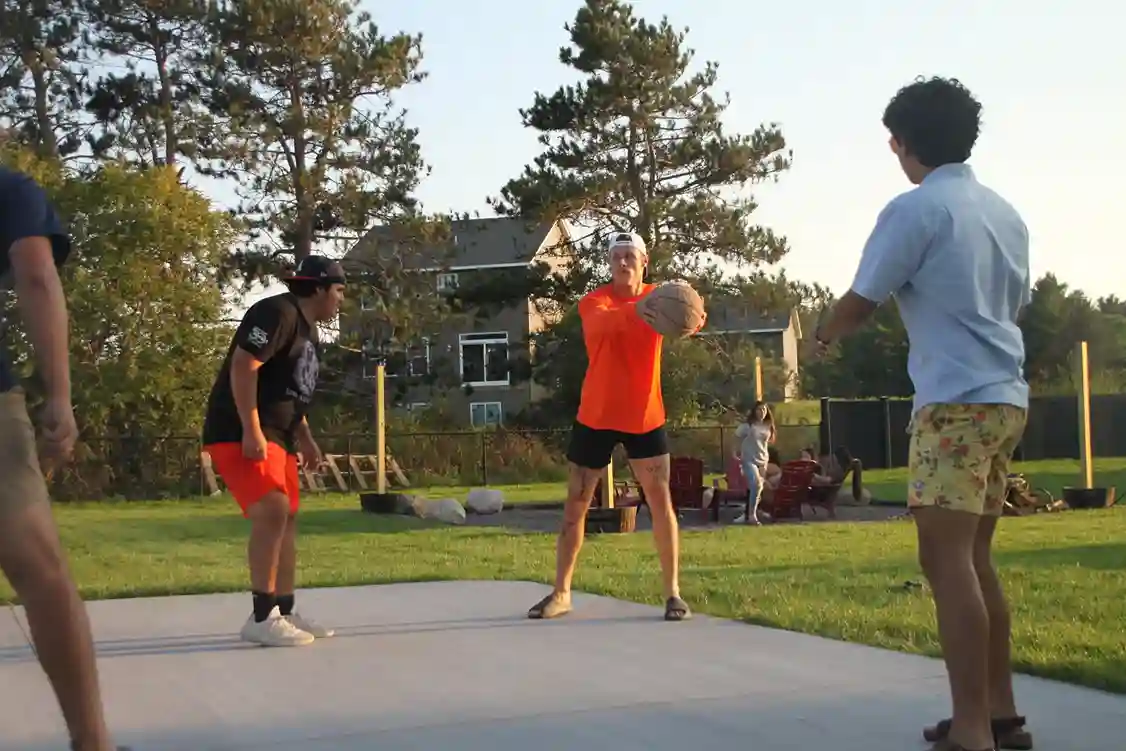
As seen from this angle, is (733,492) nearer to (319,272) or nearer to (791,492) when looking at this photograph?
(791,492)

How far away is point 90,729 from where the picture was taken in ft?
10.6

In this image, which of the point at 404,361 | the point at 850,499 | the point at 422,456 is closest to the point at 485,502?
the point at 850,499

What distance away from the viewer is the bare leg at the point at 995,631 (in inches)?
152

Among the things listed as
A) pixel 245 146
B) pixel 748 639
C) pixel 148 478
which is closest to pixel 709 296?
pixel 245 146

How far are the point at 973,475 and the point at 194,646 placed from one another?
3.51 meters

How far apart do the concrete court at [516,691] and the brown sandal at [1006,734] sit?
62 mm

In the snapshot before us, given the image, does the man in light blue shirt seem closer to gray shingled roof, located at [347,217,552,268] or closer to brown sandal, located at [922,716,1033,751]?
brown sandal, located at [922,716,1033,751]

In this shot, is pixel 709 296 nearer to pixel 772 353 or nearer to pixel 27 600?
pixel 772 353

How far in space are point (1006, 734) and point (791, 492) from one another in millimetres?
12845

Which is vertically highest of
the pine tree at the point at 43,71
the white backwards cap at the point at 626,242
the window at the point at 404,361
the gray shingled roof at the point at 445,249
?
the pine tree at the point at 43,71

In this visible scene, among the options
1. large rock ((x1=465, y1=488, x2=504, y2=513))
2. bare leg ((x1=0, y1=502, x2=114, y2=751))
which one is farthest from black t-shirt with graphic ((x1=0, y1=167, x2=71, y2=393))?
large rock ((x1=465, y1=488, x2=504, y2=513))

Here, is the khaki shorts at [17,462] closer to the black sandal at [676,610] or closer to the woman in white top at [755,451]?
the black sandal at [676,610]

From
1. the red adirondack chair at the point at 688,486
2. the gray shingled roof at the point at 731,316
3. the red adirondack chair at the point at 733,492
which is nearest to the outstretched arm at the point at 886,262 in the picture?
the red adirondack chair at the point at 733,492

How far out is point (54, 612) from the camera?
10.4 feet
